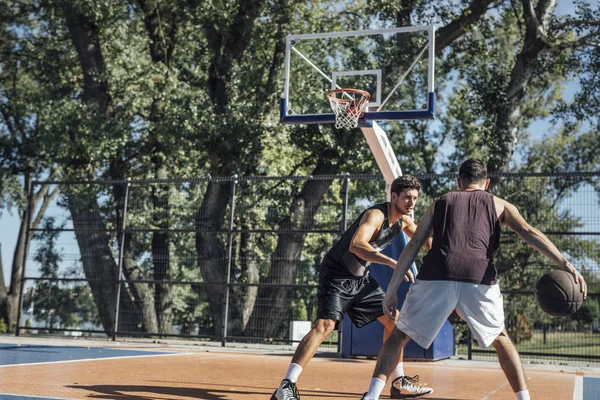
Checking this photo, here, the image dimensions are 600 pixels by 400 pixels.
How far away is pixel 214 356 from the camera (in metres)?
11.7

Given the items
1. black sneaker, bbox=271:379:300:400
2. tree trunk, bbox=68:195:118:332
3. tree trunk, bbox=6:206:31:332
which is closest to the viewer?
black sneaker, bbox=271:379:300:400

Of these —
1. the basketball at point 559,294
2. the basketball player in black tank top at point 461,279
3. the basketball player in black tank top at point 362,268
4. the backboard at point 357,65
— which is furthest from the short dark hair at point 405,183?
the backboard at point 357,65

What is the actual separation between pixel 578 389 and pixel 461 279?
3.94 m

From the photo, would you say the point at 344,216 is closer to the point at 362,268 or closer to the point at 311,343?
the point at 362,268

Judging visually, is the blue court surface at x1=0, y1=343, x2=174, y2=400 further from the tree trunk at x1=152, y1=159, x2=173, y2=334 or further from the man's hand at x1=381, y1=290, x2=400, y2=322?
the man's hand at x1=381, y1=290, x2=400, y2=322

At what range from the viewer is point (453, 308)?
514 centimetres

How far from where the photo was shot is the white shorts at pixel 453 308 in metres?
5.11

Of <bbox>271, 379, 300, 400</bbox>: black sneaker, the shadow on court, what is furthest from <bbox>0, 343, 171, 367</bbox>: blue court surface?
<bbox>271, 379, 300, 400</bbox>: black sneaker

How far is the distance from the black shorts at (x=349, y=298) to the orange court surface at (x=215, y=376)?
2.83 ft

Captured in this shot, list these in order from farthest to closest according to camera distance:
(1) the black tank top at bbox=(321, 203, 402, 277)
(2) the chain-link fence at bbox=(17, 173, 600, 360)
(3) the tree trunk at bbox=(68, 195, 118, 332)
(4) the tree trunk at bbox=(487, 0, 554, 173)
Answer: (4) the tree trunk at bbox=(487, 0, 554, 173) → (3) the tree trunk at bbox=(68, 195, 118, 332) → (2) the chain-link fence at bbox=(17, 173, 600, 360) → (1) the black tank top at bbox=(321, 203, 402, 277)

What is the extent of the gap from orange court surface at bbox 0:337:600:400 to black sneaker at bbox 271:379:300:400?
876 mm

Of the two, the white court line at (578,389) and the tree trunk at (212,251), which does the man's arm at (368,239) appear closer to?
the white court line at (578,389)

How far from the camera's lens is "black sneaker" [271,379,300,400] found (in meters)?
5.61

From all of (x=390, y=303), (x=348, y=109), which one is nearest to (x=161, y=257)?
(x=348, y=109)
